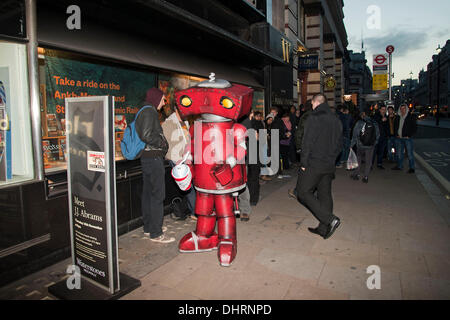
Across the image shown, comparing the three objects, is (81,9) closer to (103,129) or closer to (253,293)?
(103,129)

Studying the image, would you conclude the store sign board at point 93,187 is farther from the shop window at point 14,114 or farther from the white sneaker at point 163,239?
the white sneaker at point 163,239

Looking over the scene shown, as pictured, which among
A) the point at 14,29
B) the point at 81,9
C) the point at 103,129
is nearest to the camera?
the point at 103,129

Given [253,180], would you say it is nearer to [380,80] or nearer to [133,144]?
[133,144]

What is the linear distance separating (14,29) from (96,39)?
1.22m

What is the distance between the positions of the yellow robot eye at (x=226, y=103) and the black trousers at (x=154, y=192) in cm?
125

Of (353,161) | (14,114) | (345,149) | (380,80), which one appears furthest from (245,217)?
(380,80)

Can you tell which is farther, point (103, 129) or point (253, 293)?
point (253, 293)

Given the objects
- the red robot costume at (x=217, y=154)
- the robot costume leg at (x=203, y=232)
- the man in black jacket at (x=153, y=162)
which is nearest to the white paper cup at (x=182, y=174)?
the red robot costume at (x=217, y=154)

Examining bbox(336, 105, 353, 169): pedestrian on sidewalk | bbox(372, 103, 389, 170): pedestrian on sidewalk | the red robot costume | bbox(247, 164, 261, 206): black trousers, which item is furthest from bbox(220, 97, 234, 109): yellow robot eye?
bbox(372, 103, 389, 170): pedestrian on sidewalk

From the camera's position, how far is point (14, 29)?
3.46m

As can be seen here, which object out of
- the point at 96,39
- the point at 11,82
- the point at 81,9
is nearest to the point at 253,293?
the point at 11,82

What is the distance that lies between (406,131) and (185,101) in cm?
765

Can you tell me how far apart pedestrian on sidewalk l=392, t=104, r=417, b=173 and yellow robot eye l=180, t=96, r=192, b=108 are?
24.7 feet

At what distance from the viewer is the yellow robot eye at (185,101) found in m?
3.98
